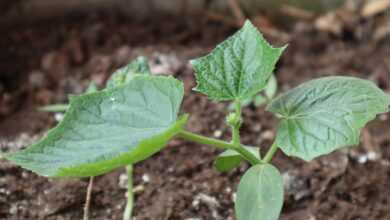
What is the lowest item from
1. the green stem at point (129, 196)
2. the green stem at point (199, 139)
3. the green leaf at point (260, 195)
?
the green leaf at point (260, 195)

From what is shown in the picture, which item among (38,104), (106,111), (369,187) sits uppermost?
(38,104)

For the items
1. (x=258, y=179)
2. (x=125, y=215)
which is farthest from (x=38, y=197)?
(x=258, y=179)

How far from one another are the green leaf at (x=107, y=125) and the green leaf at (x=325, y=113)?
0.16m

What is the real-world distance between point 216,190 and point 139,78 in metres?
0.34

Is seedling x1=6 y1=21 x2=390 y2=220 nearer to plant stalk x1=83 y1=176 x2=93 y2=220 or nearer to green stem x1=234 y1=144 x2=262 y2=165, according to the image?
green stem x1=234 y1=144 x2=262 y2=165

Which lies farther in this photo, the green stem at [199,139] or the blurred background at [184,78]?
the blurred background at [184,78]

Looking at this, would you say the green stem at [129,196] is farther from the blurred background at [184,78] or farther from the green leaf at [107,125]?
the green leaf at [107,125]

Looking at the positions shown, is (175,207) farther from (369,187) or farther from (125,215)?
(369,187)

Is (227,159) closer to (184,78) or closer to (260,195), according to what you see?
(260,195)

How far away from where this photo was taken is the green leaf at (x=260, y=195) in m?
0.93

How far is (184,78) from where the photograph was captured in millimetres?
1501

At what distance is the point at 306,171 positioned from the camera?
4.15 ft

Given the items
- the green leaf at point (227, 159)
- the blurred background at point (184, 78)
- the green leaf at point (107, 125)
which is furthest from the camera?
the blurred background at point (184, 78)

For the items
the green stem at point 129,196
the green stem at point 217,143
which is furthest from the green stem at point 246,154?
the green stem at point 129,196
